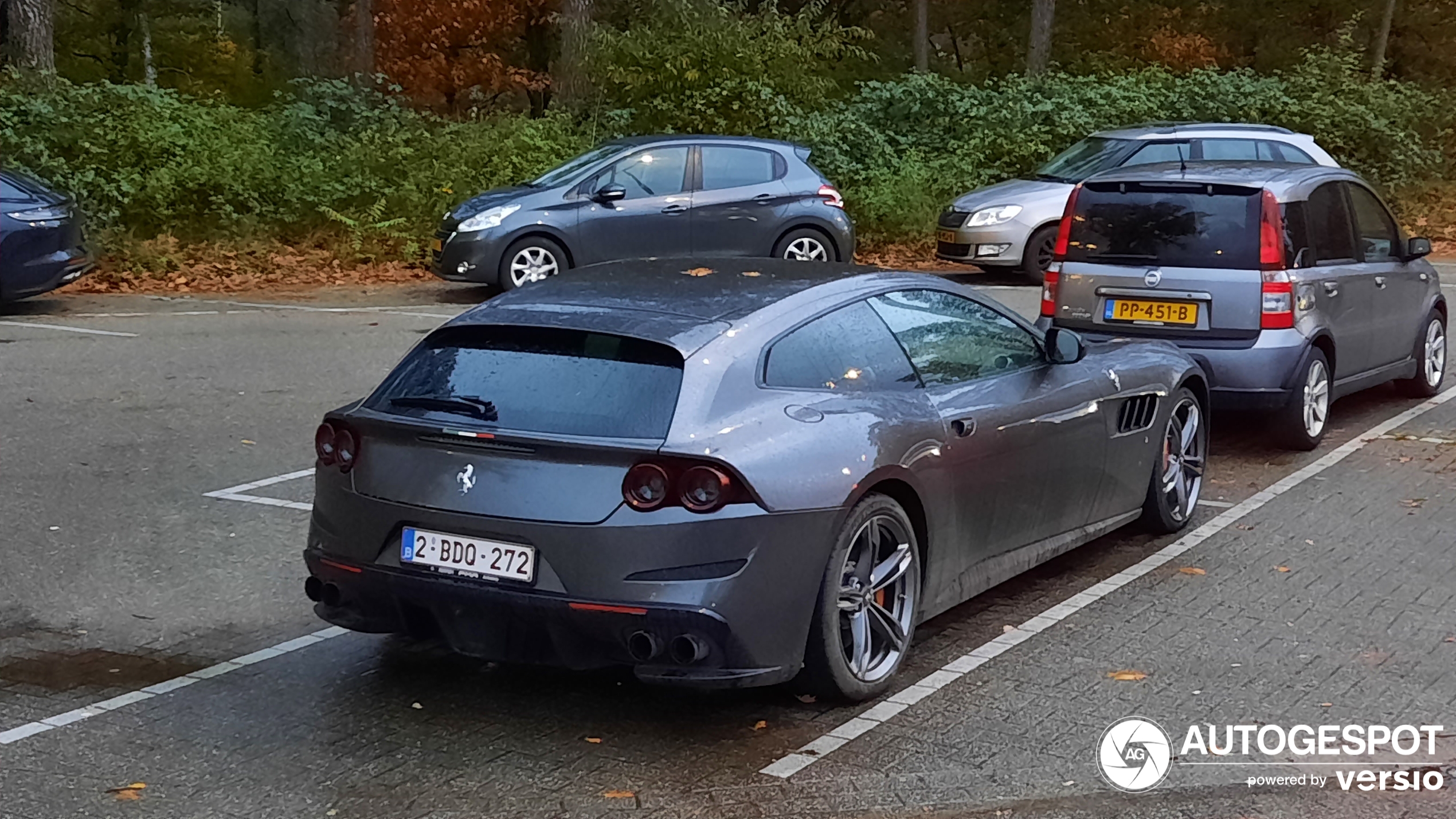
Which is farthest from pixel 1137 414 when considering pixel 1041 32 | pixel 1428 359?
pixel 1041 32

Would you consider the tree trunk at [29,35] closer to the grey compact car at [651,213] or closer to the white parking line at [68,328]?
the white parking line at [68,328]

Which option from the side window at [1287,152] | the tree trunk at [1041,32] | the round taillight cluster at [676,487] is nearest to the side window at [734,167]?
the side window at [1287,152]

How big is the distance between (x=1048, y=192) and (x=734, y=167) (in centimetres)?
364

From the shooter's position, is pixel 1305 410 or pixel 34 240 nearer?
pixel 1305 410

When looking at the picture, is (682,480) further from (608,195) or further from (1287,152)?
(1287,152)

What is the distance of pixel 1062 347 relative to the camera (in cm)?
666

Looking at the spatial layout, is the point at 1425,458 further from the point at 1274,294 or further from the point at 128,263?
the point at 128,263

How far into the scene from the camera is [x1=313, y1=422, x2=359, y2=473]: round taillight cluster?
5309 millimetres

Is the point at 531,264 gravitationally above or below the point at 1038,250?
below

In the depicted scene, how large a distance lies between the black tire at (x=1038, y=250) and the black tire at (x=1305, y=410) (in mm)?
8510

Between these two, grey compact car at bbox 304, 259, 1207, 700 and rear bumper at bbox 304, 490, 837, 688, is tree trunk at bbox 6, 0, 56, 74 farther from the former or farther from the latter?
rear bumper at bbox 304, 490, 837, 688

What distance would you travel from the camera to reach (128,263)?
18.2m

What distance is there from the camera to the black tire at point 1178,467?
297 inches

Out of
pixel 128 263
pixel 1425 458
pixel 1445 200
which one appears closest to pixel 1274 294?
pixel 1425 458
